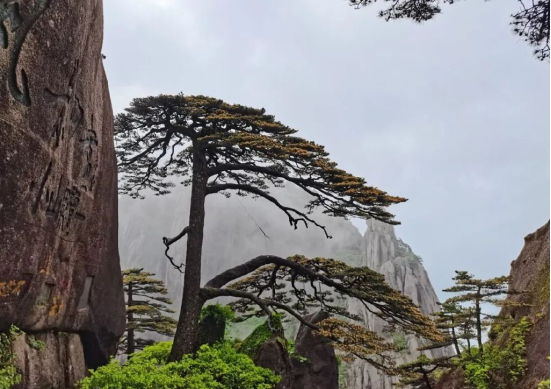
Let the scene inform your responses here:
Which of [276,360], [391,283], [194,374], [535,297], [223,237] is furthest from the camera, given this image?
[223,237]

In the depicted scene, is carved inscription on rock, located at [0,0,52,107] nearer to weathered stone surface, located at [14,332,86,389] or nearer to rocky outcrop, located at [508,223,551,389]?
weathered stone surface, located at [14,332,86,389]

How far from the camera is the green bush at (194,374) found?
7164 mm

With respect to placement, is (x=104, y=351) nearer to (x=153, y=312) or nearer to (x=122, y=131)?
(x=122, y=131)

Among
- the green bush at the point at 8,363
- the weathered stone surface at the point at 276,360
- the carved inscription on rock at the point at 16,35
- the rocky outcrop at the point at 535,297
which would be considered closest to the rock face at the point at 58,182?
the carved inscription on rock at the point at 16,35

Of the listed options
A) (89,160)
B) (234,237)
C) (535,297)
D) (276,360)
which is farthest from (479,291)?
(234,237)

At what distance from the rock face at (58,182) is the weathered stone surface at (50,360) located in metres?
0.04

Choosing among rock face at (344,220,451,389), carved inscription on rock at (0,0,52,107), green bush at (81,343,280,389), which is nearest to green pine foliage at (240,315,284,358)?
green bush at (81,343,280,389)

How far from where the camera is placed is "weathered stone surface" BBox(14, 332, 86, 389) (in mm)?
6879

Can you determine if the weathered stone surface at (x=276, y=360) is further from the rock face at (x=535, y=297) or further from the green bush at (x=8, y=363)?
the rock face at (x=535, y=297)

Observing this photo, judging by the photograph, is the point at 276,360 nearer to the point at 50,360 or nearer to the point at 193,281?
the point at 193,281

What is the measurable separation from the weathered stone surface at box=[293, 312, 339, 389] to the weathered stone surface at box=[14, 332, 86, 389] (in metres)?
6.88

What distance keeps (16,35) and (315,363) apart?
40.8ft

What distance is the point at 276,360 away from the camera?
9.05 m

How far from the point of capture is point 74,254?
27.2ft
